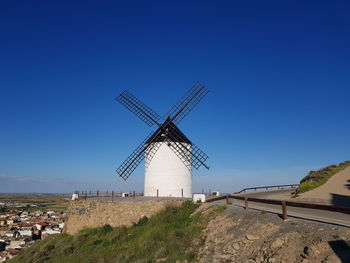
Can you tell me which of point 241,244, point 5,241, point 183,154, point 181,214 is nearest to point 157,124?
point 183,154

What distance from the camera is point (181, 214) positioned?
17438mm

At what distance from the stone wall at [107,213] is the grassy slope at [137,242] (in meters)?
0.55

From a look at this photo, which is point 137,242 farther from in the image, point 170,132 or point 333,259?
point 170,132

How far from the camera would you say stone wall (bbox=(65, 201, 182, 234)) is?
757 inches

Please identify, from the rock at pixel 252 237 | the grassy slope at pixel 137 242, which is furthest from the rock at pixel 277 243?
the grassy slope at pixel 137 242

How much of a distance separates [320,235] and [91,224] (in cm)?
1589

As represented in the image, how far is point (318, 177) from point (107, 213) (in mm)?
20126

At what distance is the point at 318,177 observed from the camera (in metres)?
28.4

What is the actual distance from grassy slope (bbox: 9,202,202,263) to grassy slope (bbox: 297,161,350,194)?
1226cm

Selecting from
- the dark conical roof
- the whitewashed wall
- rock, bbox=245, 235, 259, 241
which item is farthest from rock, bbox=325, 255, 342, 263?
the dark conical roof

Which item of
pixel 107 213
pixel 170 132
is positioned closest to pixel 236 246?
pixel 107 213

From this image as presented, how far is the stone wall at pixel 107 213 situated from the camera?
1923 cm

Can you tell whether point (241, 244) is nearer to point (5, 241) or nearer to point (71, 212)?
point (71, 212)

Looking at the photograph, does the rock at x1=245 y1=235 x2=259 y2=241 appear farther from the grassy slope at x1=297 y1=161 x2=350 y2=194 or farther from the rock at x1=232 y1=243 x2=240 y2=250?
the grassy slope at x1=297 y1=161 x2=350 y2=194
